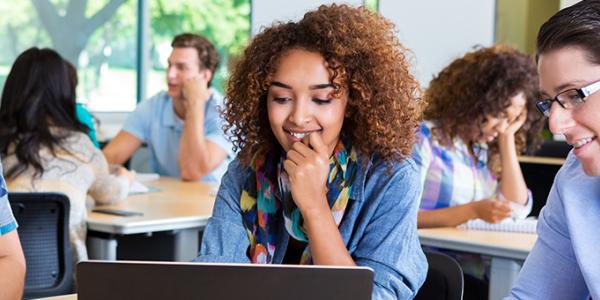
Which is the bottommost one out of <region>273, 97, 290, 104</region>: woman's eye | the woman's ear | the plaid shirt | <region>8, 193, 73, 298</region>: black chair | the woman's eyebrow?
<region>8, 193, 73, 298</region>: black chair

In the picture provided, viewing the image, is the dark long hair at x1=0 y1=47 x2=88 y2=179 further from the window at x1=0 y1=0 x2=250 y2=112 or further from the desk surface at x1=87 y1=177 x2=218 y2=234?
the window at x1=0 y1=0 x2=250 y2=112

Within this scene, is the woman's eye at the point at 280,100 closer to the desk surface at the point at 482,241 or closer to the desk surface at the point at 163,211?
the desk surface at the point at 482,241

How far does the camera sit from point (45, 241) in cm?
307

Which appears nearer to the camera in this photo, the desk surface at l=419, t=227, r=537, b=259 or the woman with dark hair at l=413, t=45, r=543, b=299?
the desk surface at l=419, t=227, r=537, b=259

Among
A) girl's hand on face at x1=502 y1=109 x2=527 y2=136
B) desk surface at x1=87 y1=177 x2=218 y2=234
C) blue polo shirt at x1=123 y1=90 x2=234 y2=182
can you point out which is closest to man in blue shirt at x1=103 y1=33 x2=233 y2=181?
blue polo shirt at x1=123 y1=90 x2=234 y2=182

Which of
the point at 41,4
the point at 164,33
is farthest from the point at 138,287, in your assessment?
the point at 164,33

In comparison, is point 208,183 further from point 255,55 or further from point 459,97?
point 255,55

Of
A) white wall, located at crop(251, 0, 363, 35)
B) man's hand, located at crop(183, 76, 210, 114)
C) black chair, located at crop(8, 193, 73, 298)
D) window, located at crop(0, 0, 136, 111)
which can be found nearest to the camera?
black chair, located at crop(8, 193, 73, 298)

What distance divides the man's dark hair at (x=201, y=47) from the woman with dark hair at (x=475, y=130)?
1.51 m

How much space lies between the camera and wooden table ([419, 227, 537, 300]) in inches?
113

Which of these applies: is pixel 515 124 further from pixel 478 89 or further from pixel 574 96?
pixel 574 96

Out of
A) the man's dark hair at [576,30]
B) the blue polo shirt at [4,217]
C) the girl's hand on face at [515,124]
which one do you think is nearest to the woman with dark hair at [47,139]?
the blue polo shirt at [4,217]

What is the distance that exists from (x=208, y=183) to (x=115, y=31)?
1.95 m

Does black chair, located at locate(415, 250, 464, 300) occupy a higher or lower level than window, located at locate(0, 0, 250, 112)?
lower
